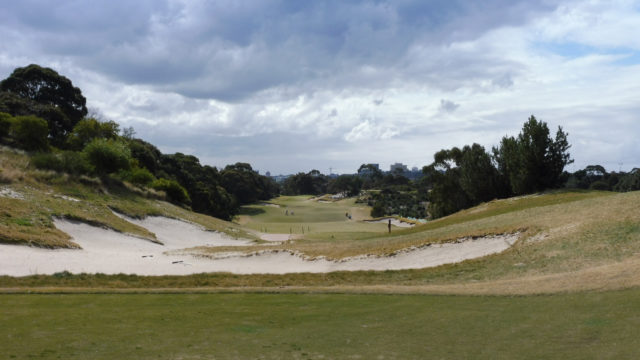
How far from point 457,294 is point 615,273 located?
473 cm

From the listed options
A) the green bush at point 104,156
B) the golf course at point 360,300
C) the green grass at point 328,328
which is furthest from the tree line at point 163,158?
the green grass at point 328,328

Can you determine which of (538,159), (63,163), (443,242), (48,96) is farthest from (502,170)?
(48,96)

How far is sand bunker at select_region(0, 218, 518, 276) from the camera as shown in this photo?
22875mm

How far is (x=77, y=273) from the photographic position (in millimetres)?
21391

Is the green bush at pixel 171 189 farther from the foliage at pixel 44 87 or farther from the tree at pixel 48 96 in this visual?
the foliage at pixel 44 87

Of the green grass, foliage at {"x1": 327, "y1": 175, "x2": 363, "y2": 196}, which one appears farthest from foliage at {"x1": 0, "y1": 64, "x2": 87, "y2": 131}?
foliage at {"x1": 327, "y1": 175, "x2": 363, "y2": 196}

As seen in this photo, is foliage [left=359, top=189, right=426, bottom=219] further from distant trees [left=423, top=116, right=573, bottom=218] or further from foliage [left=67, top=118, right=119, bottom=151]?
foliage [left=67, top=118, right=119, bottom=151]

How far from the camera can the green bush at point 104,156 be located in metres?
50.4

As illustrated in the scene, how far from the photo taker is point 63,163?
45.8 meters

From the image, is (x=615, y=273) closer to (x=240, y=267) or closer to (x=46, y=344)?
(x=46, y=344)

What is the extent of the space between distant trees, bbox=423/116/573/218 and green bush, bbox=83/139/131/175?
38479 millimetres

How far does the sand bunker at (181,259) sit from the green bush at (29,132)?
25251 mm

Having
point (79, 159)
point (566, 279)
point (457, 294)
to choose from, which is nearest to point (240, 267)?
point (457, 294)

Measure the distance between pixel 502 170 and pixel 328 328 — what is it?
4879 centimetres
